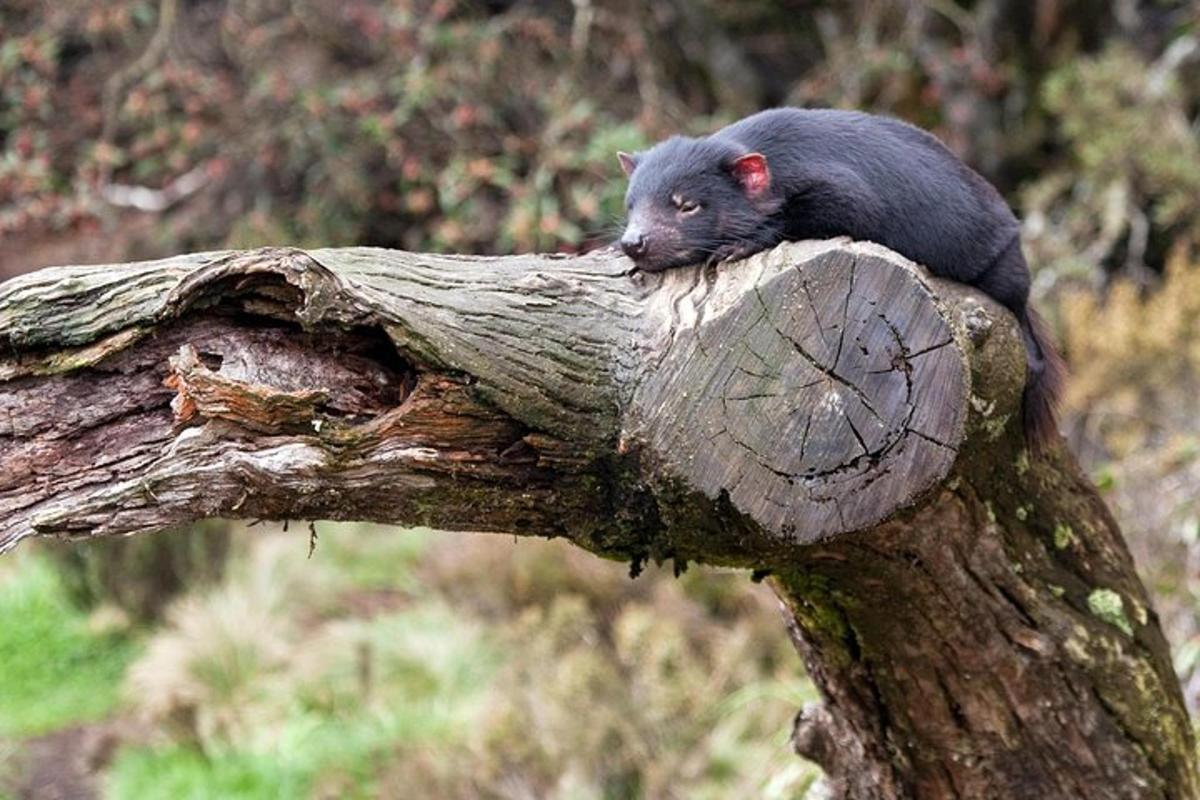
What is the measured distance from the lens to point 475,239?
Result: 736 cm

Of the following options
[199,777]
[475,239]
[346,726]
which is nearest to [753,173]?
[346,726]

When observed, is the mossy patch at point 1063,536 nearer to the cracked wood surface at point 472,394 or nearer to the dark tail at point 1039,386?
the dark tail at point 1039,386

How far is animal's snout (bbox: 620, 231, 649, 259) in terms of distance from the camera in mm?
2336

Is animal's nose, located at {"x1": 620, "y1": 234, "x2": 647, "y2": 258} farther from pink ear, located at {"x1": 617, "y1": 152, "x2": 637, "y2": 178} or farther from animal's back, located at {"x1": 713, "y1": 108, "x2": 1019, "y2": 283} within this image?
pink ear, located at {"x1": 617, "y1": 152, "x2": 637, "y2": 178}

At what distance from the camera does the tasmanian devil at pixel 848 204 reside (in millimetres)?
2475

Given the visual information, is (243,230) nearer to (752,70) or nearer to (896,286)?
(752,70)

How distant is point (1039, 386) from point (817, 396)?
712 millimetres

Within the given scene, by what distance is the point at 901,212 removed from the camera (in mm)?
2510

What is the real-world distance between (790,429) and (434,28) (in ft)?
18.1

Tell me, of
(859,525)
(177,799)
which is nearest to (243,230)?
(177,799)

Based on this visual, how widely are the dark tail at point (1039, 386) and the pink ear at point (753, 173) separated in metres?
0.59

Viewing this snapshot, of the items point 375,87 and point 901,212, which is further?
point 375,87

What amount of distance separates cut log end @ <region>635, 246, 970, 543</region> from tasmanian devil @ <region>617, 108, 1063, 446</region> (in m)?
0.36

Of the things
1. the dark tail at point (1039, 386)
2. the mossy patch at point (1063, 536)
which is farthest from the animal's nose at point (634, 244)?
the mossy patch at point (1063, 536)
